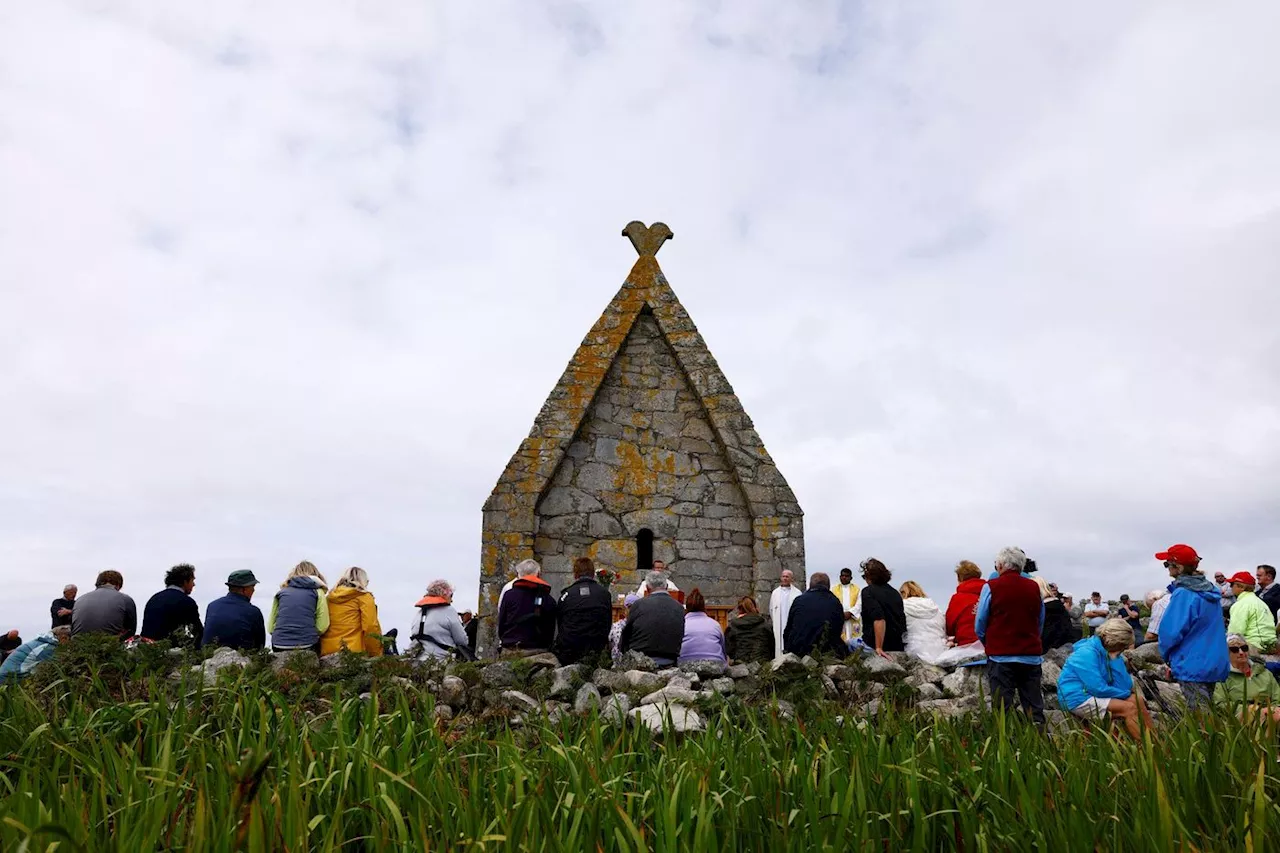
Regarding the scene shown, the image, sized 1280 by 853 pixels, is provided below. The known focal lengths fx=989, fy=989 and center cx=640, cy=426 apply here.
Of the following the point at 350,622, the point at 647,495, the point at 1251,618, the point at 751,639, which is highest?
the point at 647,495

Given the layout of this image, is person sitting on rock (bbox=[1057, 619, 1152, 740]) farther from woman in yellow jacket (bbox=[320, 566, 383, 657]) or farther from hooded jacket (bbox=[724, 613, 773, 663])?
woman in yellow jacket (bbox=[320, 566, 383, 657])

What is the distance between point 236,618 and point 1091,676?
23.0 feet

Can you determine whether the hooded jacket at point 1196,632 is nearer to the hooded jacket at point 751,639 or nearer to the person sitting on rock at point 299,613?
the hooded jacket at point 751,639

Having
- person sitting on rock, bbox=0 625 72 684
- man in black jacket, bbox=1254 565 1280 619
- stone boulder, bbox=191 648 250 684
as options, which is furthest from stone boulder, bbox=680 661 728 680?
man in black jacket, bbox=1254 565 1280 619

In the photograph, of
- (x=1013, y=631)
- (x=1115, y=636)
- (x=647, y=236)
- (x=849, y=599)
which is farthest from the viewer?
(x=647, y=236)

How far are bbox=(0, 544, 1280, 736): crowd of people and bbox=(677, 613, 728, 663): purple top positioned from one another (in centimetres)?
1

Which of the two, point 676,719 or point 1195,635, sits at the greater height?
point 1195,635

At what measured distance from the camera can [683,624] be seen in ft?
28.6

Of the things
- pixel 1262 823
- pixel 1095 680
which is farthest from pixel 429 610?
pixel 1262 823

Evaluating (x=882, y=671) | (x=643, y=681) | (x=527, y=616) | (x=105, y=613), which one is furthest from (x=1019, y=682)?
(x=105, y=613)

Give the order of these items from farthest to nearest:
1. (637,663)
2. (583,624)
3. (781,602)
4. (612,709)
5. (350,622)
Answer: (781,602) < (350,622) < (583,624) < (637,663) < (612,709)

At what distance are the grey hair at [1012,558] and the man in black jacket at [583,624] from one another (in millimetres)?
3317

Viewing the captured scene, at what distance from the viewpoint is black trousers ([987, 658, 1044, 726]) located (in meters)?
7.52

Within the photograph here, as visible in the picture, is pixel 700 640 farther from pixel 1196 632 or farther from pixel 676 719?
pixel 1196 632
